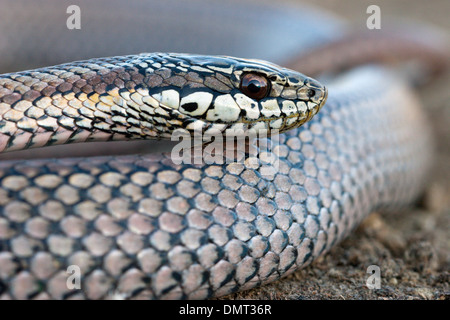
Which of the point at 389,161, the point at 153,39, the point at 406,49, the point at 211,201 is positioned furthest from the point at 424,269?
the point at 153,39

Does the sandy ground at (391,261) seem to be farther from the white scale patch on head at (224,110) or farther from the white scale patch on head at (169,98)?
the white scale patch on head at (169,98)

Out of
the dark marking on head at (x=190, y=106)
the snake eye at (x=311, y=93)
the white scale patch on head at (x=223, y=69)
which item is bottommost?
the dark marking on head at (x=190, y=106)

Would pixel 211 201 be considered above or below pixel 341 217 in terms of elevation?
above

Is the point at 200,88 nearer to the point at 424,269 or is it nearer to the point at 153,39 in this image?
the point at 424,269

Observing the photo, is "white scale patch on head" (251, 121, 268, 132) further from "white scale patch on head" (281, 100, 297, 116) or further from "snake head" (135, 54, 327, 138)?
"white scale patch on head" (281, 100, 297, 116)

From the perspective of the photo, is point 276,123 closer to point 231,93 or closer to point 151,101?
point 231,93

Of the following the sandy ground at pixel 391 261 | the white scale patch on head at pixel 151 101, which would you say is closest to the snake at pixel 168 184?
the white scale patch on head at pixel 151 101

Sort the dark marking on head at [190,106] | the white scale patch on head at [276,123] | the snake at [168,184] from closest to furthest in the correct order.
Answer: the snake at [168,184] → the dark marking on head at [190,106] → the white scale patch on head at [276,123]
